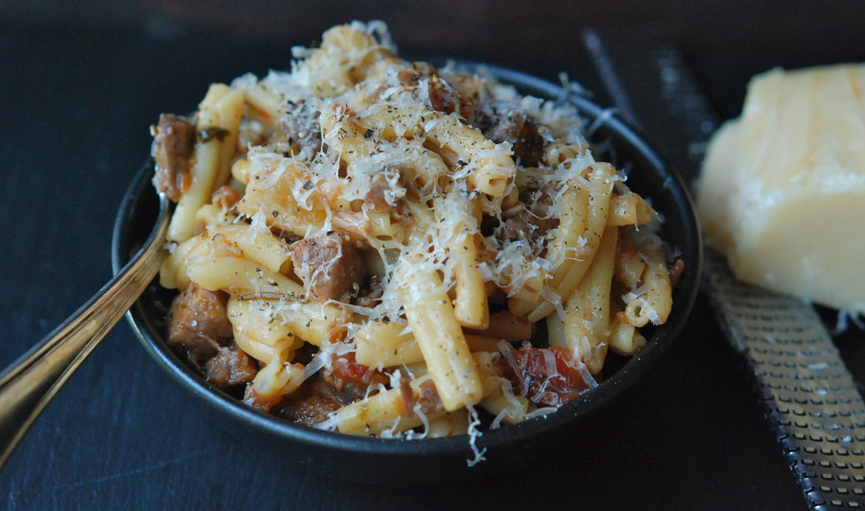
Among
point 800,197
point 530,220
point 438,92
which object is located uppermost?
point 438,92

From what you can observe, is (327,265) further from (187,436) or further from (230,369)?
(187,436)

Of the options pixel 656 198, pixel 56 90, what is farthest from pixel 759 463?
pixel 56 90

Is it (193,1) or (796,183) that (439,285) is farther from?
(193,1)

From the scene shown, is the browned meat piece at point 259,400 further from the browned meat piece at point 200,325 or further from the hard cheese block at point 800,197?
the hard cheese block at point 800,197

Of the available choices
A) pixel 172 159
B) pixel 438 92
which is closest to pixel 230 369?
pixel 172 159

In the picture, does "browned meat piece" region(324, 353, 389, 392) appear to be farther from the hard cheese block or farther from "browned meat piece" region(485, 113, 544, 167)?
the hard cheese block

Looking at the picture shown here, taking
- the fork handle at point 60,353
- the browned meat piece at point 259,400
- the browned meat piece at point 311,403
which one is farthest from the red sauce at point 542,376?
the fork handle at point 60,353
